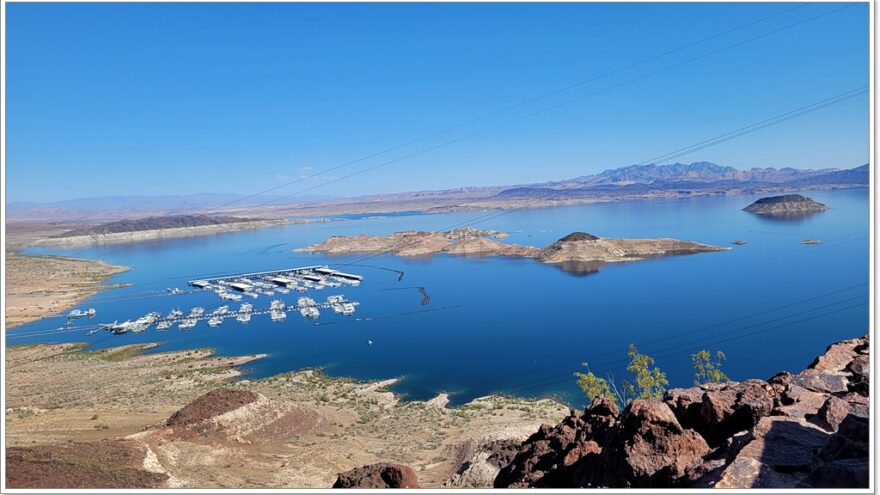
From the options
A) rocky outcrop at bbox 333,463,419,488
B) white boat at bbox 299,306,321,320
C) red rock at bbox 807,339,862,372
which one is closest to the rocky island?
white boat at bbox 299,306,321,320

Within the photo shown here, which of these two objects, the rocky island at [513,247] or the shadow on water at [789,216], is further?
the shadow on water at [789,216]

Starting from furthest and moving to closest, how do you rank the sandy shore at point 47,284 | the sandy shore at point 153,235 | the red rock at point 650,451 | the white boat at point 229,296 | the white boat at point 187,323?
the sandy shore at point 153,235
the white boat at point 229,296
the sandy shore at point 47,284
the white boat at point 187,323
the red rock at point 650,451

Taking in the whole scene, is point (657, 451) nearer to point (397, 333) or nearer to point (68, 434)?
point (68, 434)

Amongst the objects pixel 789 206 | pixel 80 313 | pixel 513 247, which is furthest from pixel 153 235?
pixel 789 206

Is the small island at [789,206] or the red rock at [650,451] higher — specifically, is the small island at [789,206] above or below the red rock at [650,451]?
below

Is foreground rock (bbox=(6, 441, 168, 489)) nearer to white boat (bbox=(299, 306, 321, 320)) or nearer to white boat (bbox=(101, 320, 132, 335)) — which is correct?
white boat (bbox=(299, 306, 321, 320))

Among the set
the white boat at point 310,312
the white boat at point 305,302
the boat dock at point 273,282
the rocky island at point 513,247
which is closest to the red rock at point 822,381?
the white boat at point 310,312

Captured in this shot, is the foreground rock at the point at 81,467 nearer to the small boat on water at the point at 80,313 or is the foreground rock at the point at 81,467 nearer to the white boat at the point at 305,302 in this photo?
the white boat at the point at 305,302
